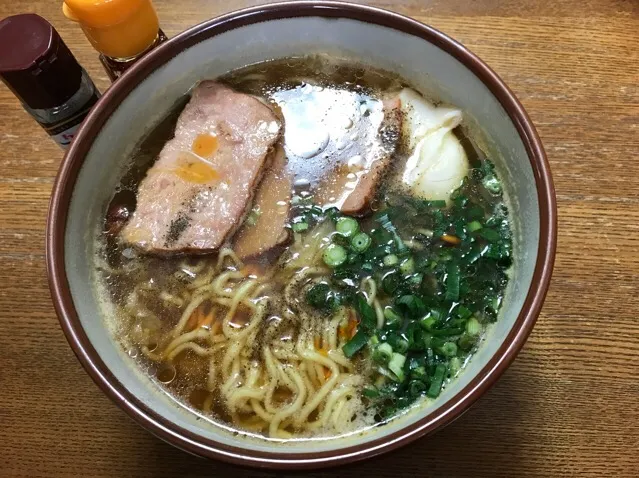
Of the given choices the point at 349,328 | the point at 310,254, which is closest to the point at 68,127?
the point at 310,254

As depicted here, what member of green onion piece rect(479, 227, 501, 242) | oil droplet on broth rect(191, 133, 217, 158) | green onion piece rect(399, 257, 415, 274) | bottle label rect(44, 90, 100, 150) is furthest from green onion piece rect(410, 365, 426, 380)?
bottle label rect(44, 90, 100, 150)

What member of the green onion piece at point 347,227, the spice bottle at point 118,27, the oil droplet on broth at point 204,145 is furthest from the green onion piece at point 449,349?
the spice bottle at point 118,27

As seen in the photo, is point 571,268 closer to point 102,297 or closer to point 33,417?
point 102,297

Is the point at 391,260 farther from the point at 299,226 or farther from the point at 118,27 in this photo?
the point at 118,27

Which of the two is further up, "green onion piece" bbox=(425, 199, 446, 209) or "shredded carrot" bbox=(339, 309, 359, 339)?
"green onion piece" bbox=(425, 199, 446, 209)

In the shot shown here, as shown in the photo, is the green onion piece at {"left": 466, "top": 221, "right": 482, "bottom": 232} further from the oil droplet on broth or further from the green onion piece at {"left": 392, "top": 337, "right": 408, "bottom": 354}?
the oil droplet on broth

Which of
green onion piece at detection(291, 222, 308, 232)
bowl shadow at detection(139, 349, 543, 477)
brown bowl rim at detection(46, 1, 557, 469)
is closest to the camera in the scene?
brown bowl rim at detection(46, 1, 557, 469)
